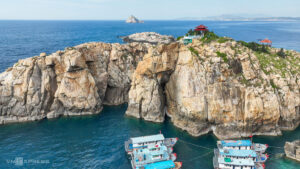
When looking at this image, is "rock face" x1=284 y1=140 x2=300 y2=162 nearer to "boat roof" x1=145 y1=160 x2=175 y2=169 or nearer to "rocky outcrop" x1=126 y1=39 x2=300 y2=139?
"rocky outcrop" x1=126 y1=39 x2=300 y2=139

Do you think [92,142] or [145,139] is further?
[92,142]

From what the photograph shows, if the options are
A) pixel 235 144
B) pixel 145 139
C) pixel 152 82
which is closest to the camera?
pixel 235 144

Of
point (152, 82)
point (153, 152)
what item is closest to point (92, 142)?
point (153, 152)

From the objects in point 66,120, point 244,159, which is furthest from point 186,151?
point 66,120

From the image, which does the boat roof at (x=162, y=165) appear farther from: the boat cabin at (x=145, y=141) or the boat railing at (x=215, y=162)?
the boat railing at (x=215, y=162)

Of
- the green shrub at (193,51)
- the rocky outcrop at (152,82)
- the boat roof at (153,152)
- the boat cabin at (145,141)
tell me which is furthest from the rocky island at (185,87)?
the boat roof at (153,152)

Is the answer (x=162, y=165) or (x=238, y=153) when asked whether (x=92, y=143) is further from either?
(x=238, y=153)
